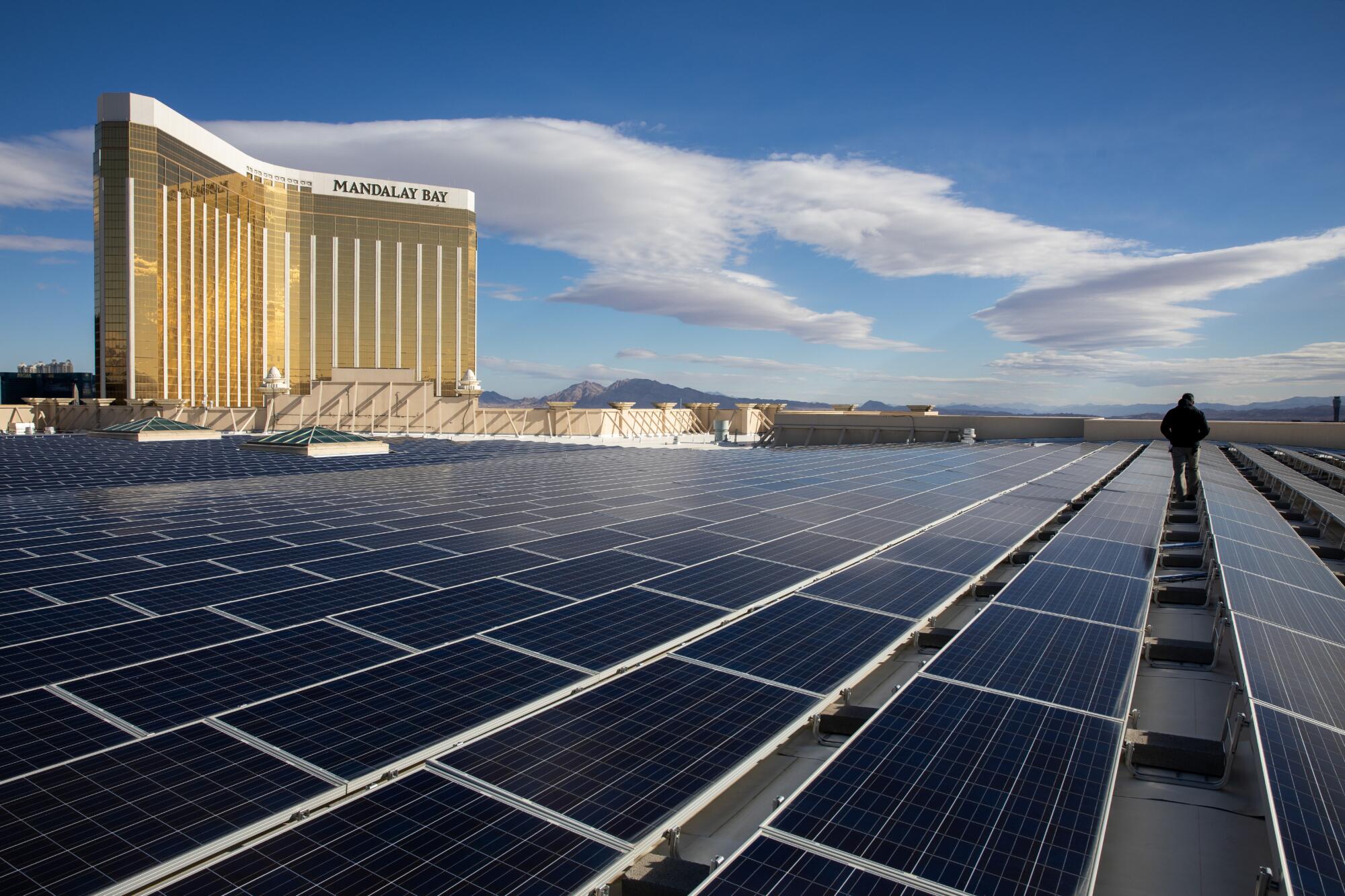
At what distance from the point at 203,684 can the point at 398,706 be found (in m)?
1.76

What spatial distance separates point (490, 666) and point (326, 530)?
7887 millimetres

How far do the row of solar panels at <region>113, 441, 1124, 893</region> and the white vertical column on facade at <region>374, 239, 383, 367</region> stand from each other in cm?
14006

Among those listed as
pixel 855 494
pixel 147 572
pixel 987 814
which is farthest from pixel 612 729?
pixel 855 494

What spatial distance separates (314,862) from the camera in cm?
365

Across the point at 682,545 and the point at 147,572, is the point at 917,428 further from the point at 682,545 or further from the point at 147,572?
the point at 147,572

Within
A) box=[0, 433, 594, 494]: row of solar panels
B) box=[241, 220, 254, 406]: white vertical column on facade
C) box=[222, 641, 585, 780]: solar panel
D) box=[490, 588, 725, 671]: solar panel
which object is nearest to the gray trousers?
box=[490, 588, 725, 671]: solar panel

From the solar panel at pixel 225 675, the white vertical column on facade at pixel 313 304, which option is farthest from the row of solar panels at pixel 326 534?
the white vertical column on facade at pixel 313 304

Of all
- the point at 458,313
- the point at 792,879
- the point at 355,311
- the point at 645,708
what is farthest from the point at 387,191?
the point at 792,879

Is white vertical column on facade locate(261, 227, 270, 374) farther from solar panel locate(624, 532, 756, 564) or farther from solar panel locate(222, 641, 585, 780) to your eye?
solar panel locate(222, 641, 585, 780)

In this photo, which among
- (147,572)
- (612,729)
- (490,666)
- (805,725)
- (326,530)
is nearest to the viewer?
(612,729)

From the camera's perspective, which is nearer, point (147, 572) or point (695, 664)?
point (695, 664)

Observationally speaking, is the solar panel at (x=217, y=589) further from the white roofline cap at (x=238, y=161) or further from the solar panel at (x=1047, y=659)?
the white roofline cap at (x=238, y=161)

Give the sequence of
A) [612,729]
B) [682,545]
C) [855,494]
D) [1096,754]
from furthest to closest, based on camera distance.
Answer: [855,494], [682,545], [612,729], [1096,754]

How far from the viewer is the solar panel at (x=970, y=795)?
11.8 feet
